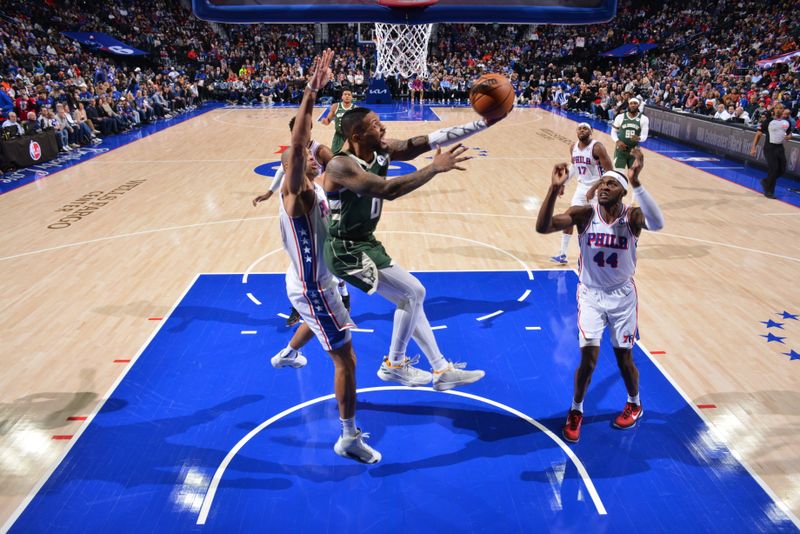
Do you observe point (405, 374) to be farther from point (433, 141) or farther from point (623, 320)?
point (433, 141)

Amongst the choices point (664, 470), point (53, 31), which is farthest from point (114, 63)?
point (664, 470)

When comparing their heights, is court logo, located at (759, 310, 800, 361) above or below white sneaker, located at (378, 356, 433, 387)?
below

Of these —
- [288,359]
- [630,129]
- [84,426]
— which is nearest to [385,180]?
[288,359]

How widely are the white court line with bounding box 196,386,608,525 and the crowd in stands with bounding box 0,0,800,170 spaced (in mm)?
12890

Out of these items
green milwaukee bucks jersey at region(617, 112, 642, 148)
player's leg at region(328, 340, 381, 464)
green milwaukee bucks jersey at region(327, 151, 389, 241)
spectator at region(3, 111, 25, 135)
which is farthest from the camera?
spectator at region(3, 111, 25, 135)

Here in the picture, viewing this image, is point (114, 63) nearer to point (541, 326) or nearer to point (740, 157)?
point (740, 157)

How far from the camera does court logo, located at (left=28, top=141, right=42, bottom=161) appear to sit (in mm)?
14258

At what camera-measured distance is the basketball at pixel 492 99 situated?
459 centimetres

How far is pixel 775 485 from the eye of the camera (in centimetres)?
404

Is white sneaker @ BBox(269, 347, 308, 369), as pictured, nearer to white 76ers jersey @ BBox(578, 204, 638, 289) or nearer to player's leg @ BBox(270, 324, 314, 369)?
player's leg @ BBox(270, 324, 314, 369)

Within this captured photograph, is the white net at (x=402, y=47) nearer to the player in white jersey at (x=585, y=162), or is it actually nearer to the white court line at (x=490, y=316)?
the player in white jersey at (x=585, y=162)

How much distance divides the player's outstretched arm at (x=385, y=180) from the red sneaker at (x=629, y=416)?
7.68 ft

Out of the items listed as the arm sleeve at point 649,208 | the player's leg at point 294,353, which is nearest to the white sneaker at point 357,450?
the player's leg at point 294,353

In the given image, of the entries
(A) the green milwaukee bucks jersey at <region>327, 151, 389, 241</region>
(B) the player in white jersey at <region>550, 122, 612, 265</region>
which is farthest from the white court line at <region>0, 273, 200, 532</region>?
(B) the player in white jersey at <region>550, 122, 612, 265</region>
